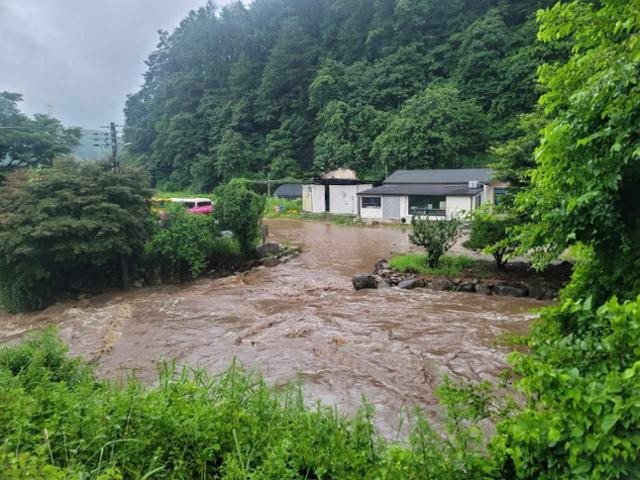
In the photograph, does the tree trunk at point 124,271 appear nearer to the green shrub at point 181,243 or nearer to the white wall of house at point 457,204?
the green shrub at point 181,243

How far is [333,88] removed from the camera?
4431 centimetres

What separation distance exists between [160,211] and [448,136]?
82.2 ft

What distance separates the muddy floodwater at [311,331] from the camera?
6.63 metres

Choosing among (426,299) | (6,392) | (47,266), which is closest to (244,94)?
Result: (47,266)

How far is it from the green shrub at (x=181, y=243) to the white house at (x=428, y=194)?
48.8 ft

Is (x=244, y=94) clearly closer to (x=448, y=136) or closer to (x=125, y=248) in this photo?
(x=448, y=136)

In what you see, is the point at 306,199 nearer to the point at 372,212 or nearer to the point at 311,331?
the point at 372,212

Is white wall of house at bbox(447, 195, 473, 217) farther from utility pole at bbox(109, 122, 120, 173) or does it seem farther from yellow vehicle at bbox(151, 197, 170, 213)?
utility pole at bbox(109, 122, 120, 173)

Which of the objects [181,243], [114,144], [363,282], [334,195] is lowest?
[363,282]

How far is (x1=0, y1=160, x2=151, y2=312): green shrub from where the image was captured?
11945mm

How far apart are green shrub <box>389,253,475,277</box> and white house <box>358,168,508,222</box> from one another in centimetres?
1113

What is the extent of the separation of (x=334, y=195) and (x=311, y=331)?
2471 centimetres

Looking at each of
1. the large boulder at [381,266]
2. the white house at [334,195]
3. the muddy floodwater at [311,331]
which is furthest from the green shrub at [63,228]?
the white house at [334,195]

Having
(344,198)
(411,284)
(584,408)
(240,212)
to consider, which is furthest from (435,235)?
(344,198)
